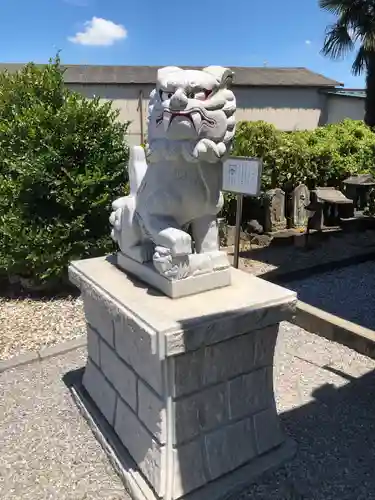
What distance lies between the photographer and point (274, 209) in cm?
781

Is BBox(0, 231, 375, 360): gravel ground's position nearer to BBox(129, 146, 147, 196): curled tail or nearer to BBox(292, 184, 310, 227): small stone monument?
BBox(292, 184, 310, 227): small stone monument

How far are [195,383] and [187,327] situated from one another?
0.41m

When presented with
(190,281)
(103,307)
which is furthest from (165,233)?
(103,307)

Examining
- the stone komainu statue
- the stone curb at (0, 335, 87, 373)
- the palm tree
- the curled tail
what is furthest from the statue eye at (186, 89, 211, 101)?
the palm tree

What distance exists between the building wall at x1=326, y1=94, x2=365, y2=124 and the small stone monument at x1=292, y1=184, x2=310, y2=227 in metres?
10.9

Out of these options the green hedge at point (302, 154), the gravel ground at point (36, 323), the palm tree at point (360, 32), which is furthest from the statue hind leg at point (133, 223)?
the palm tree at point (360, 32)

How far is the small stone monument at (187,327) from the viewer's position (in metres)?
2.29

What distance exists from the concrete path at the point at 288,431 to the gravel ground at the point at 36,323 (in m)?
0.39

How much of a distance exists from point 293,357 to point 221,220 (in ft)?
11.0

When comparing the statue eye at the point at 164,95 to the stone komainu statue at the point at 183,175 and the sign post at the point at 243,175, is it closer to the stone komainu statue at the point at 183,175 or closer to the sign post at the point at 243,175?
the stone komainu statue at the point at 183,175

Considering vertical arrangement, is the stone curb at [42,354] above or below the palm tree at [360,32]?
below

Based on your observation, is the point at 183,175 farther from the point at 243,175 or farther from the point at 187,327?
the point at 243,175

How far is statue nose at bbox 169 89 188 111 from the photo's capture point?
2.20m

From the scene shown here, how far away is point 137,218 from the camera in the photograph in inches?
110
